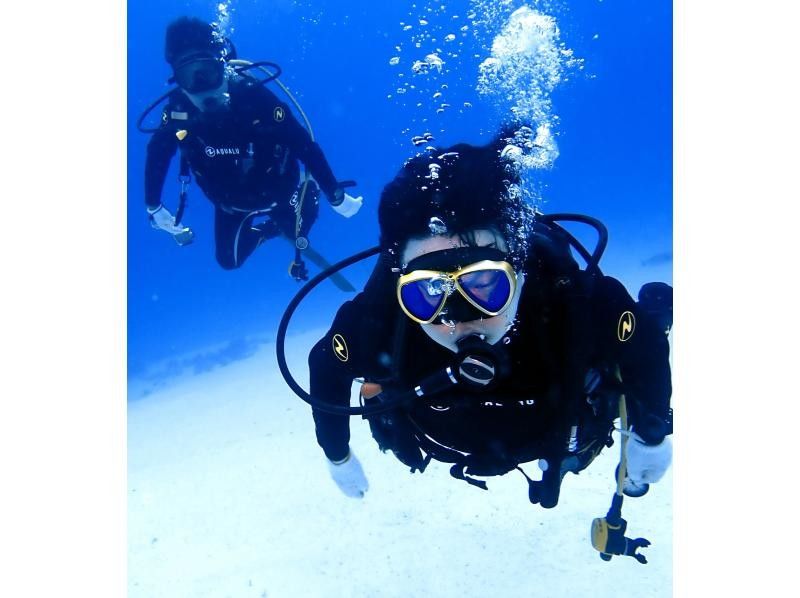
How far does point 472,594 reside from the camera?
454 cm

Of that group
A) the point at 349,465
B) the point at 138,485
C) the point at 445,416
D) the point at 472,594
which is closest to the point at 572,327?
the point at 445,416

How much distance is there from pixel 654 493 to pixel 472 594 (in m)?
2.15

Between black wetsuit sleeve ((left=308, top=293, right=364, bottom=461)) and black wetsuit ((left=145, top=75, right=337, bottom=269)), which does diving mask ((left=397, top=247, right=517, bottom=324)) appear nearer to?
black wetsuit sleeve ((left=308, top=293, right=364, bottom=461))

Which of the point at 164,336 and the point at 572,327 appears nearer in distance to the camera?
the point at 572,327

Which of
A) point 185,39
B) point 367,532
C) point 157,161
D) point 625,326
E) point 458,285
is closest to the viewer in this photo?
point 458,285

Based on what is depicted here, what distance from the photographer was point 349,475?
3.57 metres

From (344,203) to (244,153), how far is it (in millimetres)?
1556

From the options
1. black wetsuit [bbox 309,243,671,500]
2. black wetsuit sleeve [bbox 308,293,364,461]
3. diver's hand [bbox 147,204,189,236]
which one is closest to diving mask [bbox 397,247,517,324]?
black wetsuit [bbox 309,243,671,500]

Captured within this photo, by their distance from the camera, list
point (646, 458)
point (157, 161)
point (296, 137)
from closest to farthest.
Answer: point (646, 458), point (296, 137), point (157, 161)

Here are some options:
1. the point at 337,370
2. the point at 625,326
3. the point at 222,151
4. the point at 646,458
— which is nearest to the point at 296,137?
the point at 222,151

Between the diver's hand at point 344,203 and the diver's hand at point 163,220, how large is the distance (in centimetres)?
220

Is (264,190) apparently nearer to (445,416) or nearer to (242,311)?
(445,416)

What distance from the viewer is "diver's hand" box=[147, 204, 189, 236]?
25.1ft

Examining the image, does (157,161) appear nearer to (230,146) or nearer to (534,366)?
(230,146)
